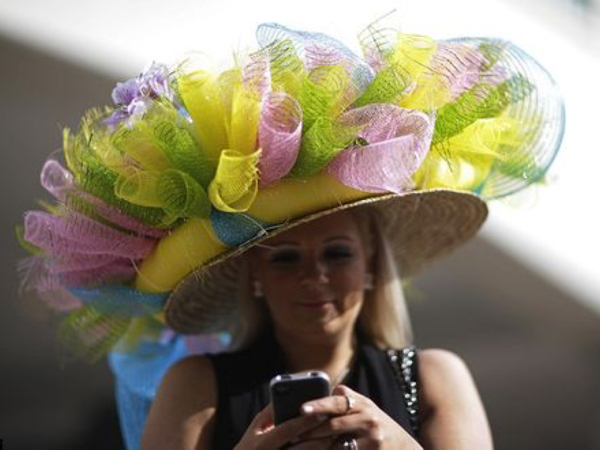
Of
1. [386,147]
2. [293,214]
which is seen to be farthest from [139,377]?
[386,147]

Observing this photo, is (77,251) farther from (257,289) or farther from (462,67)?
(462,67)

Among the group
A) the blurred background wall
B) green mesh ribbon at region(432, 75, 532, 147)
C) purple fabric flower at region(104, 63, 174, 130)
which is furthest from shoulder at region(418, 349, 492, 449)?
the blurred background wall

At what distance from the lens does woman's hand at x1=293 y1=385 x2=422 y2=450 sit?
1662 mm

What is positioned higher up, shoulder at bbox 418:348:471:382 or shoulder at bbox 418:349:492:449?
shoulder at bbox 418:348:471:382

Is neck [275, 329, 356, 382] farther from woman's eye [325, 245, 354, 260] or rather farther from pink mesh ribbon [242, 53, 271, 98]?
pink mesh ribbon [242, 53, 271, 98]

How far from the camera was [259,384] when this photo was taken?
2076 mm

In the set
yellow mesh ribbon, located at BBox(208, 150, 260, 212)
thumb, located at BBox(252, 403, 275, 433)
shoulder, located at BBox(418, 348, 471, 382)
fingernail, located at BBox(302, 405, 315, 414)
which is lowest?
shoulder, located at BBox(418, 348, 471, 382)

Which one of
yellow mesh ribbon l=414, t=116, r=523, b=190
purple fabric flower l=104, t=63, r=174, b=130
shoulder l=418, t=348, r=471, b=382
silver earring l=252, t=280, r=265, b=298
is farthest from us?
silver earring l=252, t=280, r=265, b=298

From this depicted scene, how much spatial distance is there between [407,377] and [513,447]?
9.33 ft

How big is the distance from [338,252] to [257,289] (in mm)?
258

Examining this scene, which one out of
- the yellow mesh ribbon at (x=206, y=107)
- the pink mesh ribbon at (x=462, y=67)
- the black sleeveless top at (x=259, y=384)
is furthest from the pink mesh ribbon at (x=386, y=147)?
the black sleeveless top at (x=259, y=384)

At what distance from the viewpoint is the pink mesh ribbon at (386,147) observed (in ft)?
5.83

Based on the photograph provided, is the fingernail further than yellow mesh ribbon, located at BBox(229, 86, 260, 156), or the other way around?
yellow mesh ribbon, located at BBox(229, 86, 260, 156)

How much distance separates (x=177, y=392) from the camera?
2.03m
